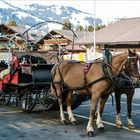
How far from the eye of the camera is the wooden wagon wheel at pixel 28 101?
40.0 ft

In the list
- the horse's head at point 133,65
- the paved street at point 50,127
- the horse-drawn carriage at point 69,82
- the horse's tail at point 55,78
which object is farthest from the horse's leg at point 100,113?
the horse's tail at point 55,78

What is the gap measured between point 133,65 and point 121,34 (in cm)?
2926

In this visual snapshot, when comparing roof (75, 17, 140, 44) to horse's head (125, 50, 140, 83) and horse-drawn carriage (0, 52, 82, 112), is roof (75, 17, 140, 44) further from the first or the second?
horse's head (125, 50, 140, 83)

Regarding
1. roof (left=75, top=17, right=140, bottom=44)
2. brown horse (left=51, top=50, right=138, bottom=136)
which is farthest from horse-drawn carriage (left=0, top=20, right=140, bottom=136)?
roof (left=75, top=17, right=140, bottom=44)

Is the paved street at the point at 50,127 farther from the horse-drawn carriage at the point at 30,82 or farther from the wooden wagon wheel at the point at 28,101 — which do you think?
the horse-drawn carriage at the point at 30,82

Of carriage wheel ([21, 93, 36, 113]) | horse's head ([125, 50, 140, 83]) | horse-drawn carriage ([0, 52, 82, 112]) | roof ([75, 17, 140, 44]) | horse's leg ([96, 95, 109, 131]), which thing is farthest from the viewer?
roof ([75, 17, 140, 44])

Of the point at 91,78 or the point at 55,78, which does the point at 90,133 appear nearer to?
the point at 91,78

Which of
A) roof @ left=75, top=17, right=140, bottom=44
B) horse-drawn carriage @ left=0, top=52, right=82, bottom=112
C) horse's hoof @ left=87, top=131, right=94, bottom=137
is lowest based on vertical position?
horse's hoof @ left=87, top=131, right=94, bottom=137

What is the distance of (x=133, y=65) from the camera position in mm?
8922

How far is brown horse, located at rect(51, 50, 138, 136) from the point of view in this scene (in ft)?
30.3

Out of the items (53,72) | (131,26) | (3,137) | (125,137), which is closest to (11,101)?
(53,72)

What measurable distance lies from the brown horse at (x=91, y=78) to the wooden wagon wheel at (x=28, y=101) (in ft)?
4.84

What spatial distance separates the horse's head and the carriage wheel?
3965 mm

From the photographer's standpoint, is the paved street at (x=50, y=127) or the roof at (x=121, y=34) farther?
the roof at (x=121, y=34)
